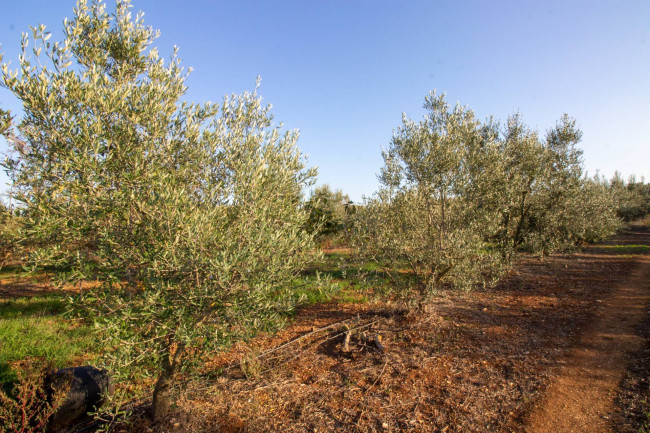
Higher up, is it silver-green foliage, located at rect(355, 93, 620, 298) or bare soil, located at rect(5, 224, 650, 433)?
silver-green foliage, located at rect(355, 93, 620, 298)

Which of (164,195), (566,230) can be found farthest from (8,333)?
(566,230)

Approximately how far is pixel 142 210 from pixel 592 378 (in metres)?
11.2

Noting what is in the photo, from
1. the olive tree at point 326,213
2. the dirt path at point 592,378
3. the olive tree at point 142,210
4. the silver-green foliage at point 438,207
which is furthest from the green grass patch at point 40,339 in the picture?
the dirt path at point 592,378

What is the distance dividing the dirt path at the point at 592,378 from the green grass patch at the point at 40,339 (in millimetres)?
10556

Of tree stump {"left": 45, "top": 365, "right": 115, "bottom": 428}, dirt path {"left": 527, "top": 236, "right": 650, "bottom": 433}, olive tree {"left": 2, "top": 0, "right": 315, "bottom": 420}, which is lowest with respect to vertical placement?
dirt path {"left": 527, "top": 236, "right": 650, "bottom": 433}

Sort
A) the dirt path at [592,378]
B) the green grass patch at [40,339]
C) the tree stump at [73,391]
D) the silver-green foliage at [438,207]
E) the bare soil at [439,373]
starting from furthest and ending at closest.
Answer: the silver-green foliage at [438,207] < the green grass patch at [40,339] < the bare soil at [439,373] < the tree stump at [73,391] < the dirt path at [592,378]

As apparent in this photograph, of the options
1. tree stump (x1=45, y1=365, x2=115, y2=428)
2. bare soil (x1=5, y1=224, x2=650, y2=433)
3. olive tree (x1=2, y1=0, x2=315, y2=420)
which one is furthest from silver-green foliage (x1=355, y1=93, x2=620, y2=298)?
tree stump (x1=45, y1=365, x2=115, y2=428)

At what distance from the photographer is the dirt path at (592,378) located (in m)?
6.76

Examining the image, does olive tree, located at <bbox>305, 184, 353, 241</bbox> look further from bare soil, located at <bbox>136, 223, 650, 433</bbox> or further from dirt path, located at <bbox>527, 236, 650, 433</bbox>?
dirt path, located at <bbox>527, 236, 650, 433</bbox>

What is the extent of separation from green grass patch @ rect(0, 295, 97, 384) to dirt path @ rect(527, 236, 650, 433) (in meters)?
10.6

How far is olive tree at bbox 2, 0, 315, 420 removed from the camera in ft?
16.7

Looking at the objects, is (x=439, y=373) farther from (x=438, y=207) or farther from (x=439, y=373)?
(x=438, y=207)

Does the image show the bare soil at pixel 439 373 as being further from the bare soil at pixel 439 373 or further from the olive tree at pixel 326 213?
Answer: the olive tree at pixel 326 213

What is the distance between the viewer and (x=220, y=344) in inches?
220
